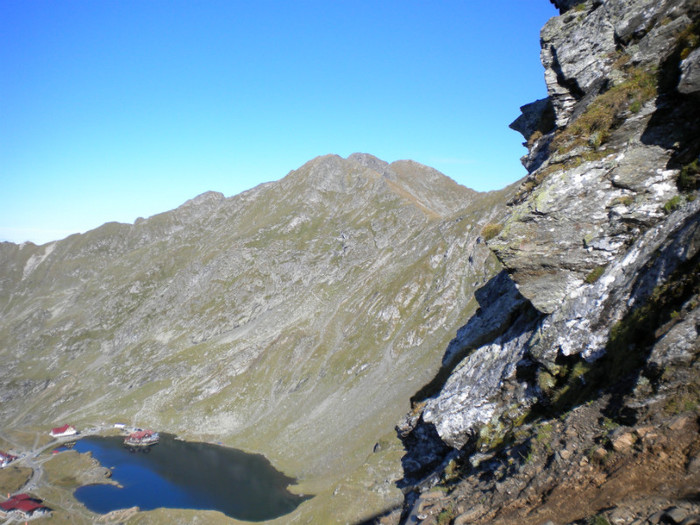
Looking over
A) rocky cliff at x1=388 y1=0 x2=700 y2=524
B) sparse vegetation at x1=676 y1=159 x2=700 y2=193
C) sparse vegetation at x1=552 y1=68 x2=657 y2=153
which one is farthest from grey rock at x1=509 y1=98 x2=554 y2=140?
sparse vegetation at x1=676 y1=159 x2=700 y2=193

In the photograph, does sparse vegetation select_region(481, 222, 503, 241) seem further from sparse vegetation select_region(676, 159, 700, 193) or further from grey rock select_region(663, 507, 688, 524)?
grey rock select_region(663, 507, 688, 524)

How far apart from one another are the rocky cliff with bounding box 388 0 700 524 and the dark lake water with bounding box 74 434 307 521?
70.5 m

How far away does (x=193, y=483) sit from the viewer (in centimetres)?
8888

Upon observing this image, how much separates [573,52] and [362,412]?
88.8 m

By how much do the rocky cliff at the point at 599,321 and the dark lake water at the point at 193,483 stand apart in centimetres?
7054

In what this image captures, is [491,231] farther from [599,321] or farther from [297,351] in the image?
[297,351]

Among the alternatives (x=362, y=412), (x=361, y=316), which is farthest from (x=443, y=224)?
(x=362, y=412)

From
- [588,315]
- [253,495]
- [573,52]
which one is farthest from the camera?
Result: [253,495]

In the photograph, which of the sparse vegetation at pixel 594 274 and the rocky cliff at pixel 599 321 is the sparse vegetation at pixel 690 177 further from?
the sparse vegetation at pixel 594 274

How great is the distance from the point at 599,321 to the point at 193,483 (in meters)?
101

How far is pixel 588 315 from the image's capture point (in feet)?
45.4

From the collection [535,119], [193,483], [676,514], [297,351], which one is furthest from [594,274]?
[297,351]

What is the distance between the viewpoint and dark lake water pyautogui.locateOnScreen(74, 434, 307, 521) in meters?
77.7

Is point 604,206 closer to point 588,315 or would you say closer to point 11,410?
point 588,315
